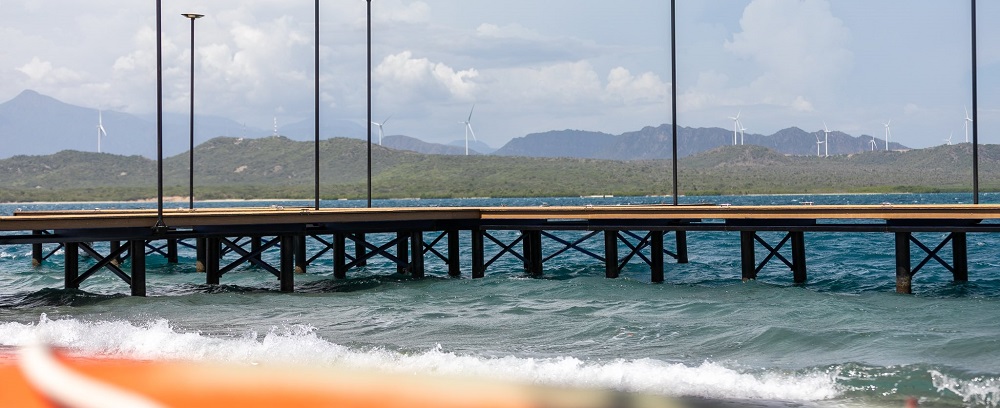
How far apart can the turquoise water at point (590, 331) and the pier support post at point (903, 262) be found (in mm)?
451

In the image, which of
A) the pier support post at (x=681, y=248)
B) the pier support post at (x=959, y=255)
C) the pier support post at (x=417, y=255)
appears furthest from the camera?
the pier support post at (x=681, y=248)

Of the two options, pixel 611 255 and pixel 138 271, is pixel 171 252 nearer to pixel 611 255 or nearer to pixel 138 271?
pixel 138 271

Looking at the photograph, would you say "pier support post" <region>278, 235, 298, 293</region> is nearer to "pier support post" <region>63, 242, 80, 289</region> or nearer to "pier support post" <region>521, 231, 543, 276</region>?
"pier support post" <region>63, 242, 80, 289</region>

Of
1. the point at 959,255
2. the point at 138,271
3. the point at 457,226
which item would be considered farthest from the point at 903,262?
the point at 138,271

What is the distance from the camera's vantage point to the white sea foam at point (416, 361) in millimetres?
13797

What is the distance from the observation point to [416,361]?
16172 millimetres

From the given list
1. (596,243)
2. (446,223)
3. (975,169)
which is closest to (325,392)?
(446,223)

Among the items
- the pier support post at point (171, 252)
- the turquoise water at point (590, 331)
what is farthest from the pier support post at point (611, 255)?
the pier support post at point (171, 252)

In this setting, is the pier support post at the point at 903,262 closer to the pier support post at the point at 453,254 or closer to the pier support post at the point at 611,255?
the pier support post at the point at 611,255

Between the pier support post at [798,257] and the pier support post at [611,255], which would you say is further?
the pier support post at [611,255]

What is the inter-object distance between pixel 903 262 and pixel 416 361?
1433 cm

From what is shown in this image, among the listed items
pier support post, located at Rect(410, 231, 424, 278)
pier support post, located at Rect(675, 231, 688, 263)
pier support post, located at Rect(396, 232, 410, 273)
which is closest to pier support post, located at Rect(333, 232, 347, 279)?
pier support post, located at Rect(396, 232, 410, 273)

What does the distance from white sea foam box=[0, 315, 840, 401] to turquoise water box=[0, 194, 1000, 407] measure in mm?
39

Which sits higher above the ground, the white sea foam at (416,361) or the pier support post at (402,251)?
the pier support post at (402,251)
